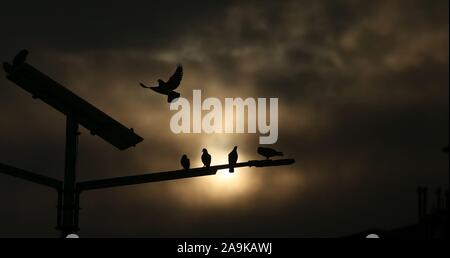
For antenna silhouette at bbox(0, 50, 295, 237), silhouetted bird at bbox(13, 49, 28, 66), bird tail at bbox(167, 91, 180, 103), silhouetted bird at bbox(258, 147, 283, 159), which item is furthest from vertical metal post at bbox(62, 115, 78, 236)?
silhouetted bird at bbox(258, 147, 283, 159)

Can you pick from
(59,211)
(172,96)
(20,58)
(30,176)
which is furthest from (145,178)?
(20,58)

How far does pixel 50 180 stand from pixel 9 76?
222cm

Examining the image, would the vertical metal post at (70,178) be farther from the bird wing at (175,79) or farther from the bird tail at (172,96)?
the bird wing at (175,79)

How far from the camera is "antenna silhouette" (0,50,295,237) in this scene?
2005 cm

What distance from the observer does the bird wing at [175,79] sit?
22.3m

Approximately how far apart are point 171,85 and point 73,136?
2992 millimetres

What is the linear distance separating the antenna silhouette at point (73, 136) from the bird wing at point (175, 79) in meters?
2.17

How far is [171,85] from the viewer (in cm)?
2234

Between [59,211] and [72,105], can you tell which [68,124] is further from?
[59,211]
